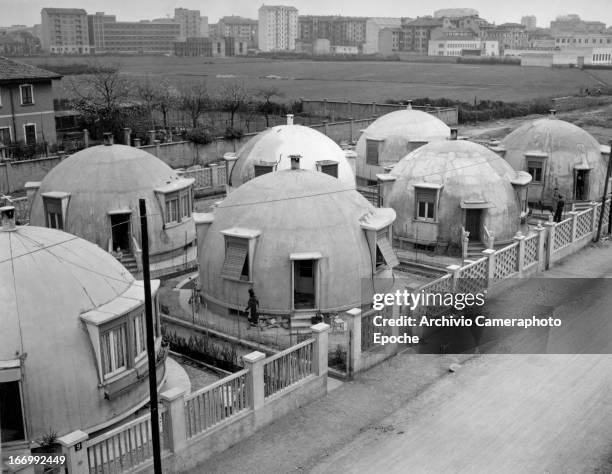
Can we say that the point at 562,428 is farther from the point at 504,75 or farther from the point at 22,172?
the point at 504,75

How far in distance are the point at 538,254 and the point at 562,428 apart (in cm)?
1148

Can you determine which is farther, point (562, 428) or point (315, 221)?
point (315, 221)

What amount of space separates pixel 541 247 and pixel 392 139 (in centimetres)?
1392

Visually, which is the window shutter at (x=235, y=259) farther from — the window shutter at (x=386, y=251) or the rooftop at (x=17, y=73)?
the rooftop at (x=17, y=73)

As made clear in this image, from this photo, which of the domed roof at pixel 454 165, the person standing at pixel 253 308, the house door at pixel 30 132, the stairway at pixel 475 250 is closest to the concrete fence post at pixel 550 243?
the stairway at pixel 475 250

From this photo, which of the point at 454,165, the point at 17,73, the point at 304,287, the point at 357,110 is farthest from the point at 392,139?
the point at 357,110

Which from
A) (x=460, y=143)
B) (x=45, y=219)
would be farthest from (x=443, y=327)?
(x=45, y=219)

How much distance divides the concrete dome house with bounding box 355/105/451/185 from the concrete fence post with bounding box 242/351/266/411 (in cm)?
2386

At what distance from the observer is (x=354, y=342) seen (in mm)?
16922

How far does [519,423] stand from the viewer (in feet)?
49.0

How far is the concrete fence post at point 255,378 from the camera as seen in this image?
14.0 m

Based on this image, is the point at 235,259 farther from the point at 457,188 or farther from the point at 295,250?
the point at 457,188

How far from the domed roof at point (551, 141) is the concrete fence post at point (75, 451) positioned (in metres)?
26.7

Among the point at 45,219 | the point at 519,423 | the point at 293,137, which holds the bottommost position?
the point at 519,423
